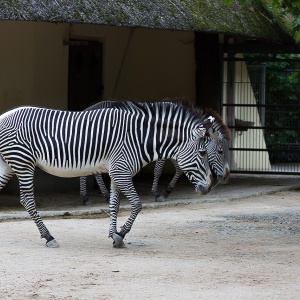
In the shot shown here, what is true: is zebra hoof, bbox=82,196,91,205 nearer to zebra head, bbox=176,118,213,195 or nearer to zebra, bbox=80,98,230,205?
zebra, bbox=80,98,230,205

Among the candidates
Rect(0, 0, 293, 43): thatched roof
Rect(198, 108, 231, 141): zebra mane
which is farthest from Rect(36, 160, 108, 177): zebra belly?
Rect(0, 0, 293, 43): thatched roof

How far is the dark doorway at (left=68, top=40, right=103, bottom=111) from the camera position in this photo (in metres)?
17.7

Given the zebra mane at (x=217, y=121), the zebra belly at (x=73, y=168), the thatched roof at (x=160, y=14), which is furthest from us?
the thatched roof at (x=160, y=14)

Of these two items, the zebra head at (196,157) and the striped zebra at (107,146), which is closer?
the striped zebra at (107,146)

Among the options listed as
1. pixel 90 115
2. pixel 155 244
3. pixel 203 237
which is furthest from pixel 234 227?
pixel 90 115

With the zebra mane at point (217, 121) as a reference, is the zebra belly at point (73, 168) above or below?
below

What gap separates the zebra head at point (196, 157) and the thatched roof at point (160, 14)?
12.1ft

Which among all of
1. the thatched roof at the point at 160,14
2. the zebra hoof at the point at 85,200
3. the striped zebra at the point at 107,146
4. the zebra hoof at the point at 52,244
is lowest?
the zebra hoof at the point at 85,200

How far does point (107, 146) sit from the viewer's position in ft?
35.6

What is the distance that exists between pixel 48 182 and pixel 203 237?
4792 mm

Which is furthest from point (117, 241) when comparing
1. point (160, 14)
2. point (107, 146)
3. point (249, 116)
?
point (249, 116)

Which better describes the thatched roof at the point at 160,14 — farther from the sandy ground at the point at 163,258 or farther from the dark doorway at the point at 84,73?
the sandy ground at the point at 163,258

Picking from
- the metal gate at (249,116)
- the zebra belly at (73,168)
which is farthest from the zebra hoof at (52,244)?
the metal gate at (249,116)

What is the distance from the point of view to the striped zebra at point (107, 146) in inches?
424
